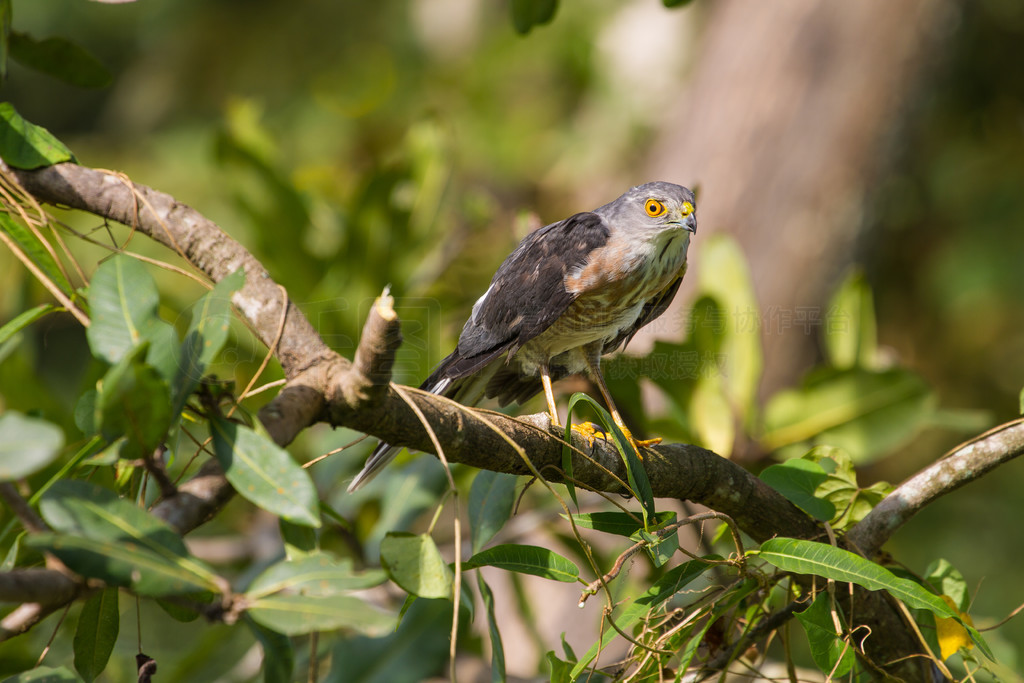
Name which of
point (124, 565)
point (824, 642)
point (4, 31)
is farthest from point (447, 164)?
point (124, 565)

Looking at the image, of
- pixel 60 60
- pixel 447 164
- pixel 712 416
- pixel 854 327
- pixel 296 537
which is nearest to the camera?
pixel 296 537

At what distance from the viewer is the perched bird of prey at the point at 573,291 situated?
2908 mm

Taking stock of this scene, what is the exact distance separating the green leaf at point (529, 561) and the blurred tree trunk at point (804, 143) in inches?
139

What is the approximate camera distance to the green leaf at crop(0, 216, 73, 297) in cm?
184

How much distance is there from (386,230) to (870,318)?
2.74 m

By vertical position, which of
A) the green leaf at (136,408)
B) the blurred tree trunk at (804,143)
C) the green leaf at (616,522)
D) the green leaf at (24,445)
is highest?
the blurred tree trunk at (804,143)

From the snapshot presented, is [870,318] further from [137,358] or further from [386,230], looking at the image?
[137,358]

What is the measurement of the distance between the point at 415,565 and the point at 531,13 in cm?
202

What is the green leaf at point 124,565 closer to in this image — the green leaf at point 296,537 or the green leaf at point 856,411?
the green leaf at point 296,537

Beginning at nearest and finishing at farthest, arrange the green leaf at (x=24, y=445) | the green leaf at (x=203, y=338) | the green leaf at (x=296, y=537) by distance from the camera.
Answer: the green leaf at (x=24, y=445) < the green leaf at (x=203, y=338) < the green leaf at (x=296, y=537)

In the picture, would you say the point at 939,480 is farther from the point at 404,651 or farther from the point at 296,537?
the point at 404,651

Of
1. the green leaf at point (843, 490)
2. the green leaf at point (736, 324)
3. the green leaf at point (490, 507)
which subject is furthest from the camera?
the green leaf at point (736, 324)

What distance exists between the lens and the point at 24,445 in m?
1.18

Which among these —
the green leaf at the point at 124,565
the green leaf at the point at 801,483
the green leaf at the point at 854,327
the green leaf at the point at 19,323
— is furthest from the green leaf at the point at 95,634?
the green leaf at the point at 854,327
